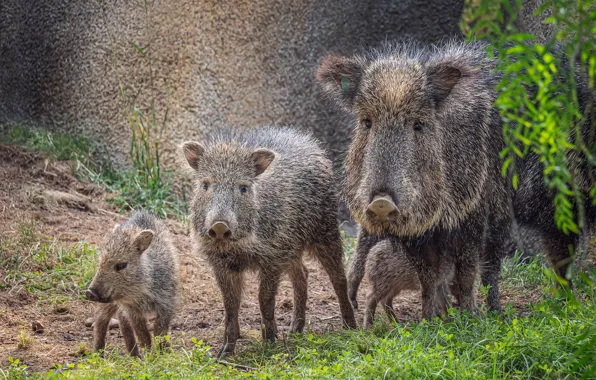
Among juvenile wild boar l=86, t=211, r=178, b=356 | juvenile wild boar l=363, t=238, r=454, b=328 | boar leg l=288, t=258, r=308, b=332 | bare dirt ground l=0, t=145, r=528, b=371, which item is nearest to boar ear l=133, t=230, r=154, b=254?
juvenile wild boar l=86, t=211, r=178, b=356

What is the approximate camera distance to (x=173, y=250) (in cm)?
613

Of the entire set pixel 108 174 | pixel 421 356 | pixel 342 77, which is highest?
pixel 108 174

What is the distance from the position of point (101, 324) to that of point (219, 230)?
1270mm

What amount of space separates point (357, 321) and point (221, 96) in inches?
132

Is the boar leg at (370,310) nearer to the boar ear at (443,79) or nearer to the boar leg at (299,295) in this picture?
the boar leg at (299,295)

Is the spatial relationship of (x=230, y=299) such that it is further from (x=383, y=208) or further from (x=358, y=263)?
(x=383, y=208)

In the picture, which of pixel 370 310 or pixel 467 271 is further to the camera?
pixel 370 310

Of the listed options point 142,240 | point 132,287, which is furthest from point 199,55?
point 132,287

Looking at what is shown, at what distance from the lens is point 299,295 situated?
234 inches

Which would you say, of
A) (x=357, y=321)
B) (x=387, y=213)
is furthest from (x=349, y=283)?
(x=387, y=213)

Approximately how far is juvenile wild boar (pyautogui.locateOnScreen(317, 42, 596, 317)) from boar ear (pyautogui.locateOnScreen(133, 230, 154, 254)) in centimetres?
148

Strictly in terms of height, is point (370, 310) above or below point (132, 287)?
below

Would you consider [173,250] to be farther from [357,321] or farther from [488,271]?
[488,271]

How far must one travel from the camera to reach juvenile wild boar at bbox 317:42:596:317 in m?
4.73
